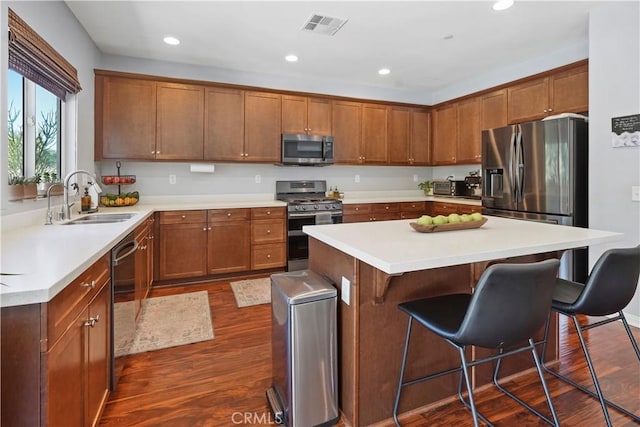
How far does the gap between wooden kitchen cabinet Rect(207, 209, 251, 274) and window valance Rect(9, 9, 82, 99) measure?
1.77 meters

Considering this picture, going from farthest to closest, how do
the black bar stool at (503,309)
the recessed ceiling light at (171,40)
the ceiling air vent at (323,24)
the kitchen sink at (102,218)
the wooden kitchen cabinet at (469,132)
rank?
the wooden kitchen cabinet at (469,132), the recessed ceiling light at (171,40), the ceiling air vent at (323,24), the kitchen sink at (102,218), the black bar stool at (503,309)

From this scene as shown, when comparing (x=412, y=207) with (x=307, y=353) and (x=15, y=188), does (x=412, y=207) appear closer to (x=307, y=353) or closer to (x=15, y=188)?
(x=307, y=353)

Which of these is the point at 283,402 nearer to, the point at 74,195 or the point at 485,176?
the point at 74,195

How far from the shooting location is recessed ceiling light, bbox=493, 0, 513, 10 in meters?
2.79

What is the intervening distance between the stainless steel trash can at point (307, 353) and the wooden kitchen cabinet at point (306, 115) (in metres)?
3.30

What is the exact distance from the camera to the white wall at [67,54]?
194 cm

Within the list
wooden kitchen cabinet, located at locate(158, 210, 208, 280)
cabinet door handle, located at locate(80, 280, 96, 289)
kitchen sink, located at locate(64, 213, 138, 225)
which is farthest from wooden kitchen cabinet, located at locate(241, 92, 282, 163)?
cabinet door handle, located at locate(80, 280, 96, 289)

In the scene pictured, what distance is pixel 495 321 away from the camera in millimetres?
1251

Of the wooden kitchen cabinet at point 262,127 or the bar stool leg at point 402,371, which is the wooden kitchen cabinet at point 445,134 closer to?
the wooden kitchen cabinet at point 262,127

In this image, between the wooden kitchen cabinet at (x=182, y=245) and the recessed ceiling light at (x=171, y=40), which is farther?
the wooden kitchen cabinet at (x=182, y=245)

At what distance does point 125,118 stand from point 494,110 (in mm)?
4487

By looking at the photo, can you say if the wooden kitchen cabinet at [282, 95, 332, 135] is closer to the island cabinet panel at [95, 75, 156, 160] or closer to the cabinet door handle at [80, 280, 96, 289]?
the island cabinet panel at [95, 75, 156, 160]

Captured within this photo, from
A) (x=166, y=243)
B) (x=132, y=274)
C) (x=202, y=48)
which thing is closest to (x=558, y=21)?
(x=202, y=48)

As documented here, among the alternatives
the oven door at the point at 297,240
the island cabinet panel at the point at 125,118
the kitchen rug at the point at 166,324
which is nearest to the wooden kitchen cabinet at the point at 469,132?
the oven door at the point at 297,240
